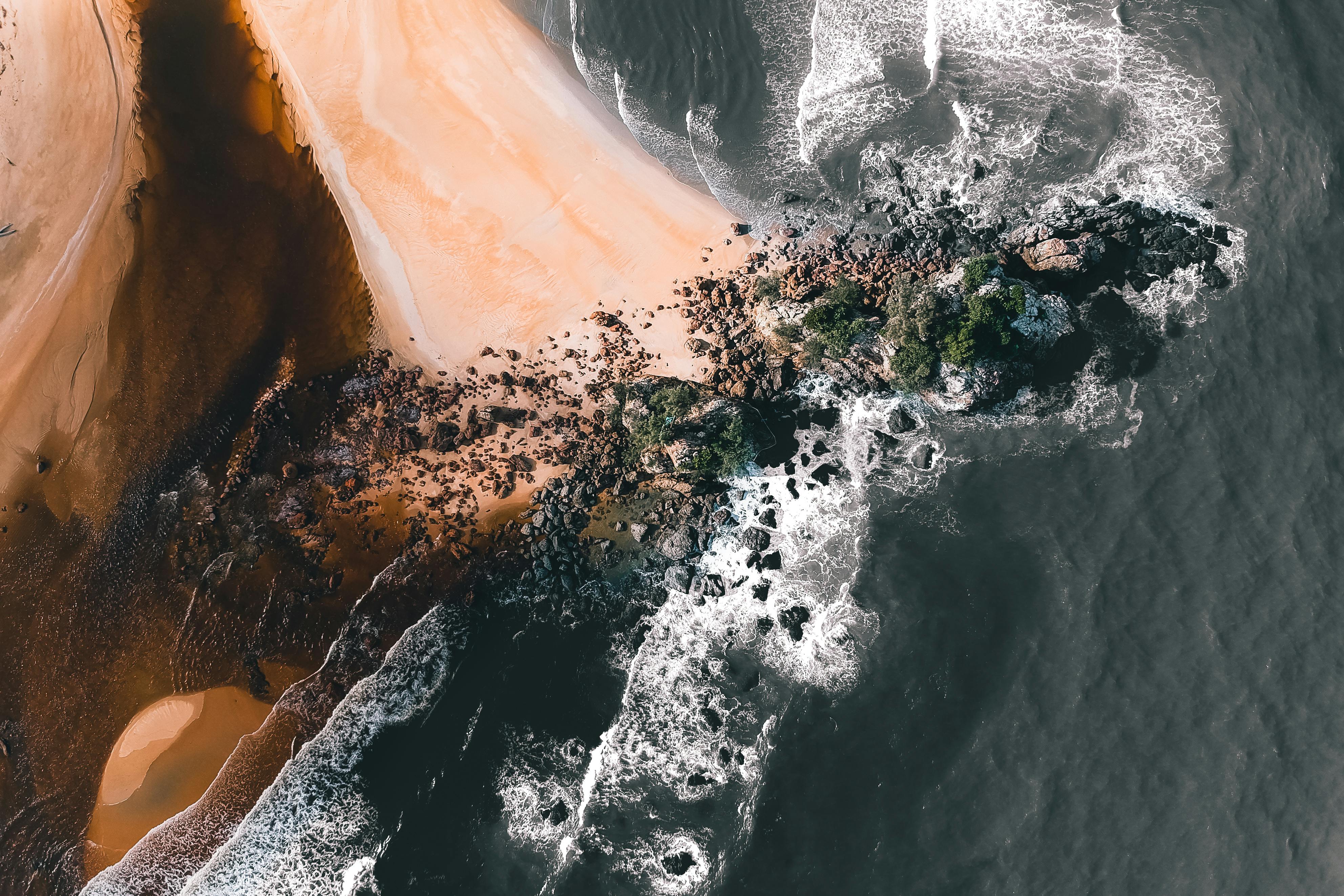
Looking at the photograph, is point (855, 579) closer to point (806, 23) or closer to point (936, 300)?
point (936, 300)

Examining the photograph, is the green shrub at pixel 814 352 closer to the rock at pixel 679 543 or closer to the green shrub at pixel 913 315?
the green shrub at pixel 913 315

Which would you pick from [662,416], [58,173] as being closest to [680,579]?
[662,416]

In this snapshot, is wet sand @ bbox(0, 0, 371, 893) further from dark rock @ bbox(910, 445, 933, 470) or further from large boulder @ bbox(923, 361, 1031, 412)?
large boulder @ bbox(923, 361, 1031, 412)

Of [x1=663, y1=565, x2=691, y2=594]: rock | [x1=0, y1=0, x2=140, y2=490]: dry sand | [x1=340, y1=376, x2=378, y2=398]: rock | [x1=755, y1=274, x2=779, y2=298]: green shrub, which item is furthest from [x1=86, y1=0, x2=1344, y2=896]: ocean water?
[x1=0, y1=0, x2=140, y2=490]: dry sand

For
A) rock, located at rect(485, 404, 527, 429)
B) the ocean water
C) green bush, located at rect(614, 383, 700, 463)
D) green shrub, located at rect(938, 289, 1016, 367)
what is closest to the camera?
green shrub, located at rect(938, 289, 1016, 367)

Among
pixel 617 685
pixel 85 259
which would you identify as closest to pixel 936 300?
pixel 617 685

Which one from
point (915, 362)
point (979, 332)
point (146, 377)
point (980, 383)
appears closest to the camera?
point (979, 332)

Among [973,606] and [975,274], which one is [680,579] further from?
[975,274]

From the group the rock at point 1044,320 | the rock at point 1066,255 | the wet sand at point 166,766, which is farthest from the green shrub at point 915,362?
the wet sand at point 166,766
